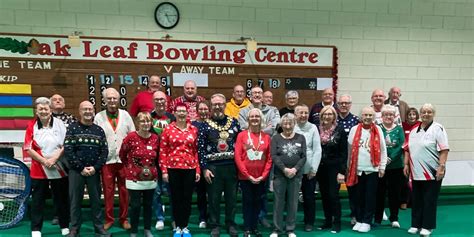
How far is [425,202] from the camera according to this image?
357 cm

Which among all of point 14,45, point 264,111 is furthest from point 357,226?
point 14,45

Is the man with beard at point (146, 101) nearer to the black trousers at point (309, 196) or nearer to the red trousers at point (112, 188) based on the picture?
the red trousers at point (112, 188)

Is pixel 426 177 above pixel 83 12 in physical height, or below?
below

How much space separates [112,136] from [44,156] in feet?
2.05

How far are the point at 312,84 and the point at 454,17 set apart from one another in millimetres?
2549

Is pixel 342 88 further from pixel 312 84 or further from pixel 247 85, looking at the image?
pixel 247 85

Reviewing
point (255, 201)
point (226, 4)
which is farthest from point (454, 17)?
point (255, 201)

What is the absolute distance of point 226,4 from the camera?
5.02 m

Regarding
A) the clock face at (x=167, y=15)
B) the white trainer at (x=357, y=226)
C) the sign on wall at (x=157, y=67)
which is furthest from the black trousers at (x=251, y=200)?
the clock face at (x=167, y=15)

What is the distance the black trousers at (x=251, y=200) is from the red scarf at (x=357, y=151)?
95cm

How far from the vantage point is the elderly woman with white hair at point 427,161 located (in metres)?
3.45

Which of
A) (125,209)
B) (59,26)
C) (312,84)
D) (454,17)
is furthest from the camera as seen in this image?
(454,17)

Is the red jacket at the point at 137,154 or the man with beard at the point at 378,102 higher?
the man with beard at the point at 378,102

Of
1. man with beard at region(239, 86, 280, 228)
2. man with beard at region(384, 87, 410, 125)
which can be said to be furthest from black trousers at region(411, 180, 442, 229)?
man with beard at region(239, 86, 280, 228)
